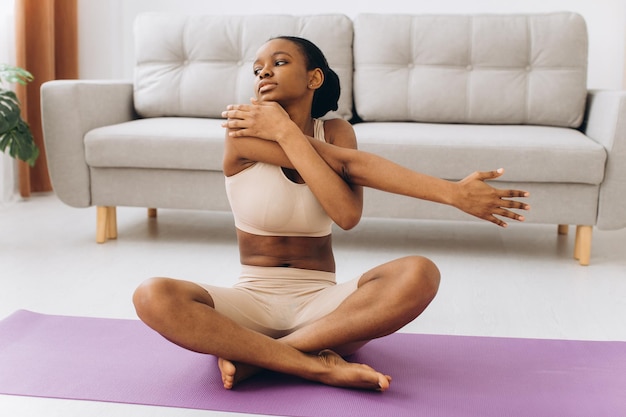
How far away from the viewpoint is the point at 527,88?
3404 mm

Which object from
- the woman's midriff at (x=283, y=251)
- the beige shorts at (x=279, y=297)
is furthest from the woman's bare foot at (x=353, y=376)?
the woman's midriff at (x=283, y=251)

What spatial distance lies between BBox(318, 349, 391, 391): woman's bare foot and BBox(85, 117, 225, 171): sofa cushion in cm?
150

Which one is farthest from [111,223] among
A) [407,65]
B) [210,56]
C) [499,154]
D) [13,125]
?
[499,154]

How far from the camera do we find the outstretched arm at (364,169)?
1711mm

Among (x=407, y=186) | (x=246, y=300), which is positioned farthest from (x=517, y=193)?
(x=246, y=300)

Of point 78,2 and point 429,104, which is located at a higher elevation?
point 78,2

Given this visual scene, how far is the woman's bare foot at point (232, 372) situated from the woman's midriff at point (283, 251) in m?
0.27

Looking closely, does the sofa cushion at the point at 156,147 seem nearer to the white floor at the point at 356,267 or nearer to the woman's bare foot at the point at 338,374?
→ the white floor at the point at 356,267

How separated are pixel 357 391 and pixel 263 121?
0.61 metres

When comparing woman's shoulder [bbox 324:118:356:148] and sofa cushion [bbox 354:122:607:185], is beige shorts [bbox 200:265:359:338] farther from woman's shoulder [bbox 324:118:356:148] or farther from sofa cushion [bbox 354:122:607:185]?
sofa cushion [bbox 354:122:607:185]

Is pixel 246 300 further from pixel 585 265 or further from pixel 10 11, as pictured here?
pixel 10 11

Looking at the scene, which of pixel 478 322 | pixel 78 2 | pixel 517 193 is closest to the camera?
pixel 517 193

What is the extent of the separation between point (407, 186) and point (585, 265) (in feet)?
4.71

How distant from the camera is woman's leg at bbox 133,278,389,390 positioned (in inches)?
65.3
